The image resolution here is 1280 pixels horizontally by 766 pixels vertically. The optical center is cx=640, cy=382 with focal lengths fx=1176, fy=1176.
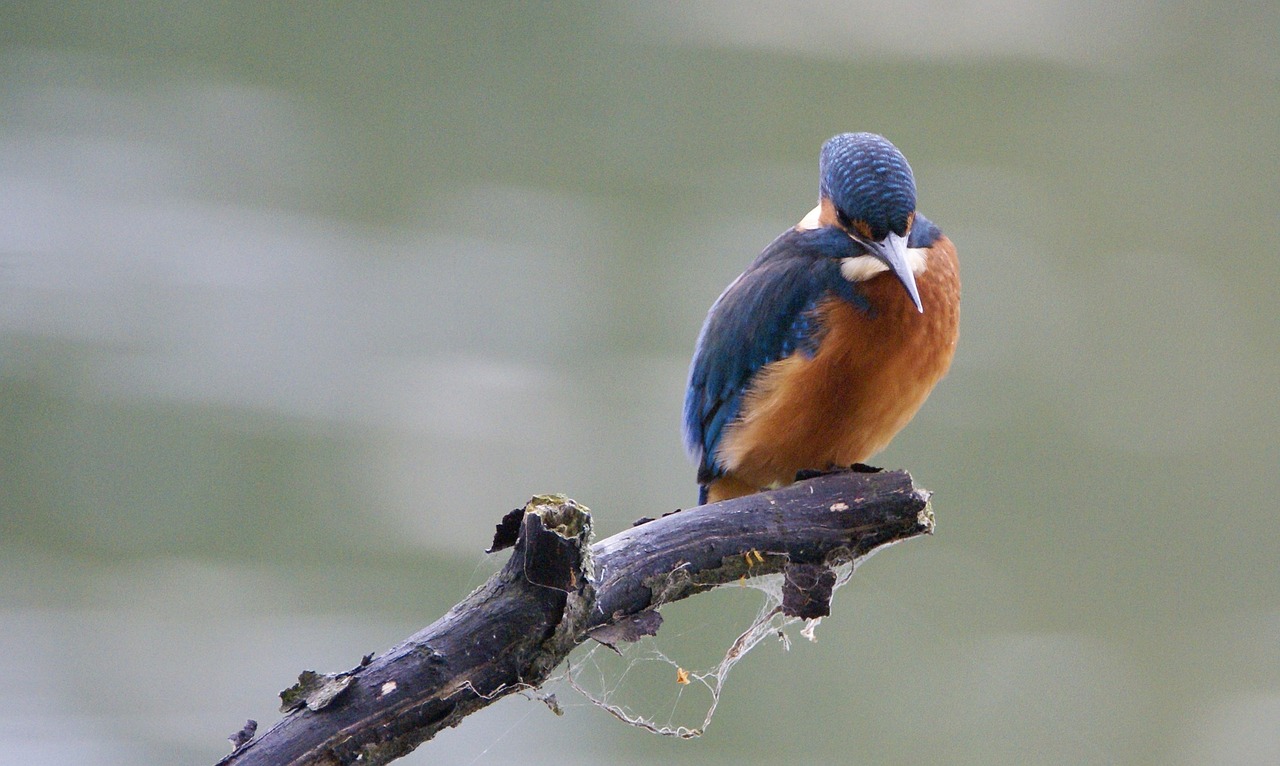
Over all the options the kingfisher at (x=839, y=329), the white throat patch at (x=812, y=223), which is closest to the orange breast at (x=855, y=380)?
the kingfisher at (x=839, y=329)

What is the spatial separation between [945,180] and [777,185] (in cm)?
70

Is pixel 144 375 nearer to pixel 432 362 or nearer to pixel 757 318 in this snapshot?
pixel 432 362

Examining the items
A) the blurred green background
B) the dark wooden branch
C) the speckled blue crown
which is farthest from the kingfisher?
the blurred green background

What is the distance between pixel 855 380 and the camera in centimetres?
151

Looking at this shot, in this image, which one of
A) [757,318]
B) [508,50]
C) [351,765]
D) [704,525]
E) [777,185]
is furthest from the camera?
[777,185]

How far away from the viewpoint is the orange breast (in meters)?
1.49

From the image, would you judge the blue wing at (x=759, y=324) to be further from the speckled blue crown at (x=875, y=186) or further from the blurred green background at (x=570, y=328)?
the blurred green background at (x=570, y=328)

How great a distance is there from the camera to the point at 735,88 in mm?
4492

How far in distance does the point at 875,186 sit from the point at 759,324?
0.26 metres

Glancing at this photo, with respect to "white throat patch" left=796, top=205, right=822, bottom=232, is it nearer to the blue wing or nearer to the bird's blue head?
the blue wing

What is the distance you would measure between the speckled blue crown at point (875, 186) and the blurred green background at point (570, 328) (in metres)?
2.98

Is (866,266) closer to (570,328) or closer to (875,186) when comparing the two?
(875,186)

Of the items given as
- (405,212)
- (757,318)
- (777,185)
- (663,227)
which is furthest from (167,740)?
(757,318)

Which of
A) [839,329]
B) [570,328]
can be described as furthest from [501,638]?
[570,328]
